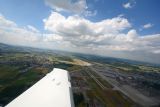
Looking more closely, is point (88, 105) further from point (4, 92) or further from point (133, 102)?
point (4, 92)

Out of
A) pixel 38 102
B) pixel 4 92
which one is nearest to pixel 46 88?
pixel 38 102

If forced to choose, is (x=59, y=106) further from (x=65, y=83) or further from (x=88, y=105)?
(x=88, y=105)

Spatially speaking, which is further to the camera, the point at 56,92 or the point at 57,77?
the point at 57,77

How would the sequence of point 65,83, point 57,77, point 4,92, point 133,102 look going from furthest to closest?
1. point 133,102
2. point 4,92
3. point 57,77
4. point 65,83

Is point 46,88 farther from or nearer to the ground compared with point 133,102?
farther from the ground

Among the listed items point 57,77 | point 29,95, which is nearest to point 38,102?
point 29,95

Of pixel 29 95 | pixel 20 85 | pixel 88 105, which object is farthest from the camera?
pixel 20 85
